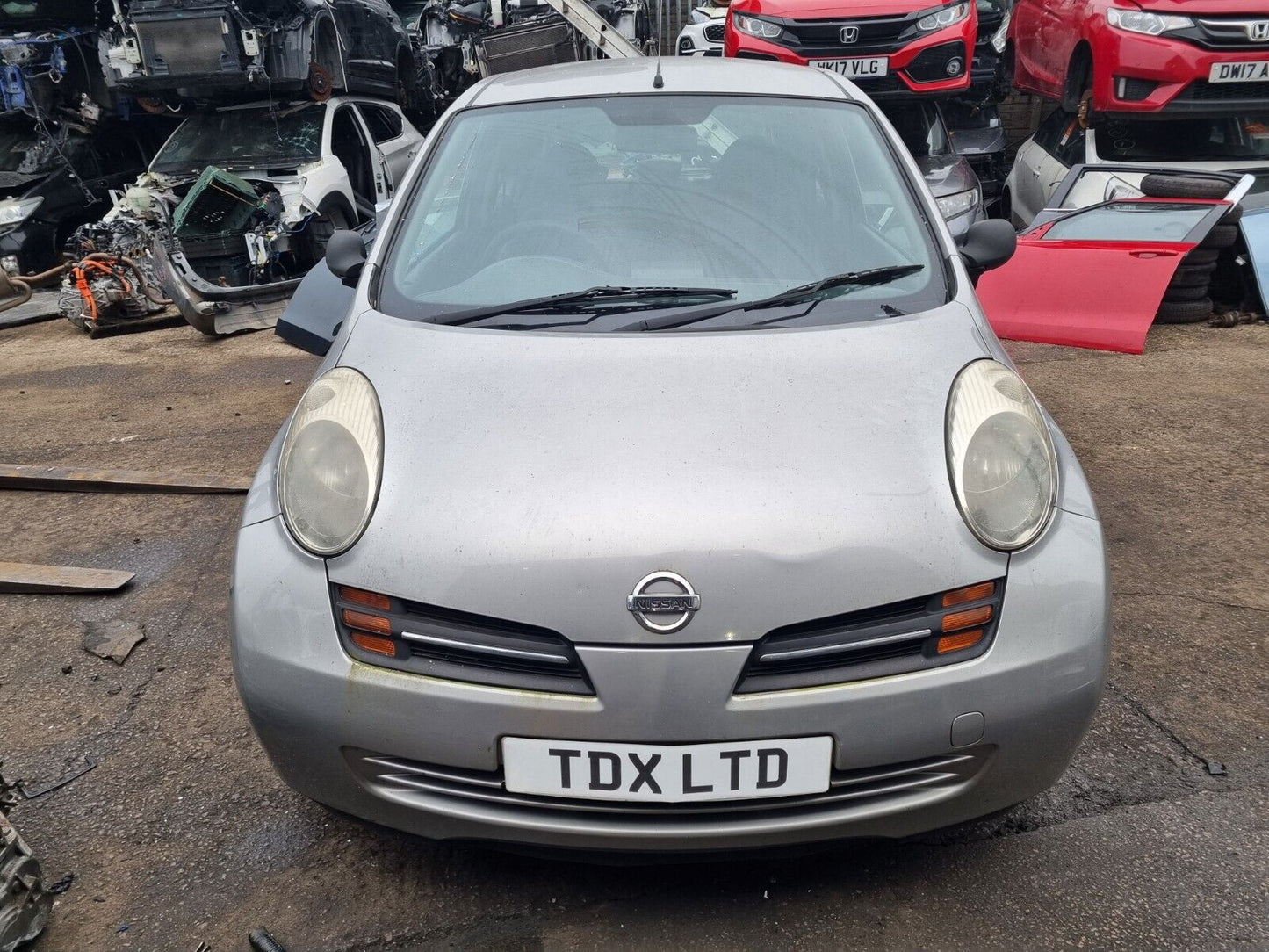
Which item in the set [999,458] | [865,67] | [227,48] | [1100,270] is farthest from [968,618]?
[227,48]

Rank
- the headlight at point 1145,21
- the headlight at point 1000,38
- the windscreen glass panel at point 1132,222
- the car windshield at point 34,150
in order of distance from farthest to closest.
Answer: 1. the headlight at point 1000,38
2. the car windshield at point 34,150
3. the headlight at point 1145,21
4. the windscreen glass panel at point 1132,222

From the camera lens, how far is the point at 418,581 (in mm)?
1778

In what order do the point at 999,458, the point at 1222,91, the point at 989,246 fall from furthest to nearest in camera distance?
1. the point at 1222,91
2. the point at 989,246
3. the point at 999,458

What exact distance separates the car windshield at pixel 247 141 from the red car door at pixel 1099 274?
5.44m

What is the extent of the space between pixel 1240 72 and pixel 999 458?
6.20m

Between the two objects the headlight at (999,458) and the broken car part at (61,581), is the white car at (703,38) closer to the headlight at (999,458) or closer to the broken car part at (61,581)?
the broken car part at (61,581)

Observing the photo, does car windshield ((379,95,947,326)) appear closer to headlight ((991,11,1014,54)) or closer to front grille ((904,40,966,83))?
front grille ((904,40,966,83))

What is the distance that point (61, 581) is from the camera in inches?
135

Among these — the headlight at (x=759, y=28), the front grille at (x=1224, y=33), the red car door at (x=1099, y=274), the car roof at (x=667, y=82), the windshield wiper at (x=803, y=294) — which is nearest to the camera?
the windshield wiper at (x=803, y=294)

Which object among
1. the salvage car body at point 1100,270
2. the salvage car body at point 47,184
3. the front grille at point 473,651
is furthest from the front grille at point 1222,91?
the salvage car body at point 47,184

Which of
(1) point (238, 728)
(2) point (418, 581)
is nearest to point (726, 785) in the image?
(2) point (418, 581)

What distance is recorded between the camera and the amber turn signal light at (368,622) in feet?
5.89

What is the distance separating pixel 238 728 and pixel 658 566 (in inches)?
59.7

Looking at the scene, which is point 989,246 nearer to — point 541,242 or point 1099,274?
point 541,242
